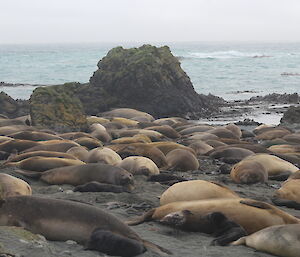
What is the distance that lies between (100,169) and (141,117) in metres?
11.0

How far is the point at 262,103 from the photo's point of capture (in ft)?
81.8

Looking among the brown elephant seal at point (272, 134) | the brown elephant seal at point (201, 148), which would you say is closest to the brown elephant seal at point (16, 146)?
the brown elephant seal at point (201, 148)

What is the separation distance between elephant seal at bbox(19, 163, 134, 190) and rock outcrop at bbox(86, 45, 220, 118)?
13.5 m

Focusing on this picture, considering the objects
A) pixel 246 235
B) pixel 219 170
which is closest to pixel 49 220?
pixel 246 235

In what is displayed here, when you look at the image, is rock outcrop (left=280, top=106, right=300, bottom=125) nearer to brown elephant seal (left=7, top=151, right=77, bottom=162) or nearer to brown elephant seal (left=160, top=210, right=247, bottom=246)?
brown elephant seal (left=7, top=151, right=77, bottom=162)

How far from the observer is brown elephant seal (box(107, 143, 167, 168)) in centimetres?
817

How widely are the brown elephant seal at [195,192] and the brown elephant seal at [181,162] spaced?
2842 millimetres

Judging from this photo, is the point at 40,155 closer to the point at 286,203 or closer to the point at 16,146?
the point at 16,146

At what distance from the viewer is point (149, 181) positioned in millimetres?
6863

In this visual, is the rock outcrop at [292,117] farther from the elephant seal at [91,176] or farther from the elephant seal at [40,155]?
the elephant seal at [91,176]

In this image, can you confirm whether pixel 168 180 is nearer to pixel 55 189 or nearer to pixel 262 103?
pixel 55 189

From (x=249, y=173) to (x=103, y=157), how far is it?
2.24 meters

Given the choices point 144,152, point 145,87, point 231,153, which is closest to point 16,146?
point 144,152

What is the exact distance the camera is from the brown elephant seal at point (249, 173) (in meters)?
7.14
